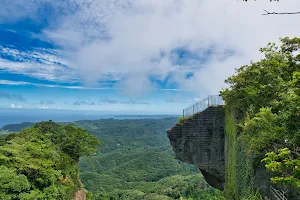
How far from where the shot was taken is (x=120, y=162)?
Answer: 125 m

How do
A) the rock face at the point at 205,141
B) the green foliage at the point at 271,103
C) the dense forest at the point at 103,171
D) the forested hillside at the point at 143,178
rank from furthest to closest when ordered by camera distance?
the forested hillside at the point at 143,178, the rock face at the point at 205,141, the dense forest at the point at 103,171, the green foliage at the point at 271,103

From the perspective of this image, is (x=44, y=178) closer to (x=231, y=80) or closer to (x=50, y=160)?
(x=50, y=160)

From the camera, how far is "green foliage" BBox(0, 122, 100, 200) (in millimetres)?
12305

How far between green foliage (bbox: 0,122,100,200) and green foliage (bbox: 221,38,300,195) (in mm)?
10679

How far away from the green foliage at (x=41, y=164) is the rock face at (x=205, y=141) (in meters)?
7.10

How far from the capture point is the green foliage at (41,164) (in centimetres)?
1230

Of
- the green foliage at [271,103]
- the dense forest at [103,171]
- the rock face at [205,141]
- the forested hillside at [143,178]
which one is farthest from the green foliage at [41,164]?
the forested hillside at [143,178]

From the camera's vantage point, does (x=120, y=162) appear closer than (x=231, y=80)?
No

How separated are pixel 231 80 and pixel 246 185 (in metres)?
6.21

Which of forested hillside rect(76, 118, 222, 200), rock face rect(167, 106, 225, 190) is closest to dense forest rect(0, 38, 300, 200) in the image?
rock face rect(167, 106, 225, 190)

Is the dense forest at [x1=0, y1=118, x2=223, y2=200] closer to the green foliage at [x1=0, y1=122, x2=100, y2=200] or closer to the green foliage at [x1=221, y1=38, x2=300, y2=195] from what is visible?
the green foliage at [x1=0, y1=122, x2=100, y2=200]

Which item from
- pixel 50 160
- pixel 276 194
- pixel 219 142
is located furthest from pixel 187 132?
pixel 50 160

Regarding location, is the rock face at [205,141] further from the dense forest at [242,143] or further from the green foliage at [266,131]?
the green foliage at [266,131]

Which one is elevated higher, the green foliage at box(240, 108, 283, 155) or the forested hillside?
the green foliage at box(240, 108, 283, 155)
